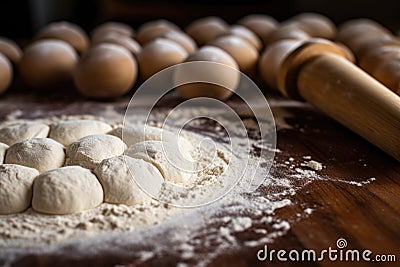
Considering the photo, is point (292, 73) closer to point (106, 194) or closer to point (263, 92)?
point (263, 92)

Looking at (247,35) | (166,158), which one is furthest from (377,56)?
(166,158)

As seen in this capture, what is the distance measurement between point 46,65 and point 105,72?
24 centimetres

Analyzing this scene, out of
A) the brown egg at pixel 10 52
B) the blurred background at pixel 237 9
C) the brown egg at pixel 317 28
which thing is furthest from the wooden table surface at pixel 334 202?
the blurred background at pixel 237 9

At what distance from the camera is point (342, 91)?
123cm

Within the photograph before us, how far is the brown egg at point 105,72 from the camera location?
4.96 ft

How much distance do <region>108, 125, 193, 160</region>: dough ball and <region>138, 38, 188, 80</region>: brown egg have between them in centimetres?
53

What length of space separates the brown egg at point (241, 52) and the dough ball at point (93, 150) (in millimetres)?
728

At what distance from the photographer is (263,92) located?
5.49 ft

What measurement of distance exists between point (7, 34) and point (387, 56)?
269 centimetres

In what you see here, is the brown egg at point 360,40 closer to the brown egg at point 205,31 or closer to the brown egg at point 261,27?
the brown egg at point 261,27

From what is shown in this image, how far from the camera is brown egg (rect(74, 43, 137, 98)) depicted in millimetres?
1513

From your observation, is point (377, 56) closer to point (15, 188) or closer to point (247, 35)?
point (247, 35)

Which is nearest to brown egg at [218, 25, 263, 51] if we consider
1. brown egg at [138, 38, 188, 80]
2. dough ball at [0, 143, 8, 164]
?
brown egg at [138, 38, 188, 80]

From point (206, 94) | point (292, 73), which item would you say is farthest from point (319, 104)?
point (206, 94)
